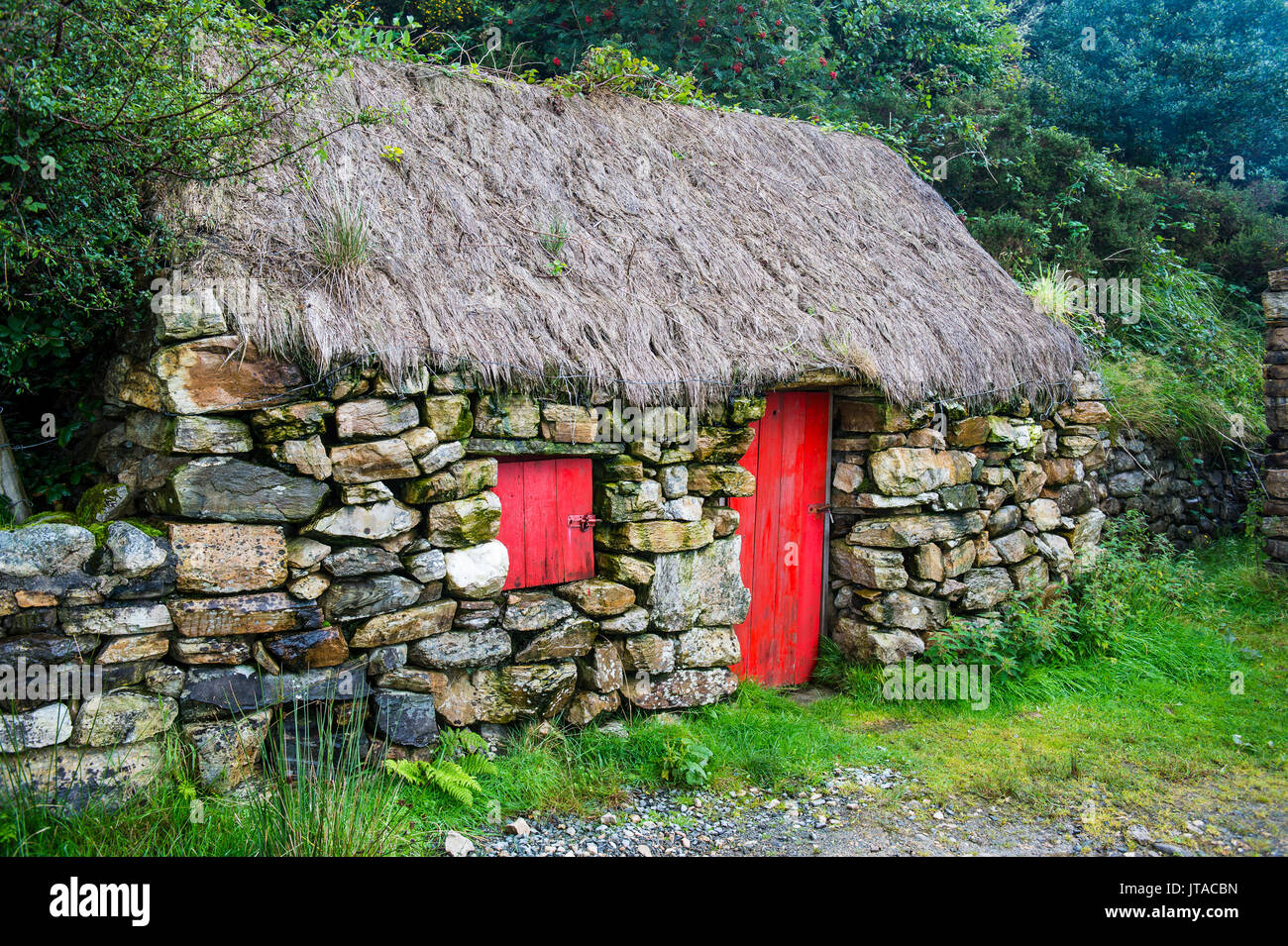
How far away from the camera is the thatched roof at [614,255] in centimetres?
424

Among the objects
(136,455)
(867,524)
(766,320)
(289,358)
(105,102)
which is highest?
(105,102)

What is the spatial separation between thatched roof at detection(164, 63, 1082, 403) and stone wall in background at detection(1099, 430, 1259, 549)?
2107 millimetres

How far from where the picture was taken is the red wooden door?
19.1 ft

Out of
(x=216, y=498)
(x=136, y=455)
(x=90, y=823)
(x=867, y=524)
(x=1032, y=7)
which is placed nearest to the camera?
(x=90, y=823)

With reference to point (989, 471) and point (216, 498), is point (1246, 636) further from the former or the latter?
point (216, 498)

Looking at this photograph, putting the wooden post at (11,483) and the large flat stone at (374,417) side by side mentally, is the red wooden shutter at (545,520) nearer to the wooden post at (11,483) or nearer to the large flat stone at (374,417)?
the large flat stone at (374,417)

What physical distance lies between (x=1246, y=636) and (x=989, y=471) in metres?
2.67

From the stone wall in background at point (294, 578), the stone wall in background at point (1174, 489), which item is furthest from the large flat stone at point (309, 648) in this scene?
the stone wall in background at point (1174, 489)

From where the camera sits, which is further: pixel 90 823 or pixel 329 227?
pixel 329 227

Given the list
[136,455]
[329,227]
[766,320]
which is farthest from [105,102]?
[766,320]

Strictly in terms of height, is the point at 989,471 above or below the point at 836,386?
below

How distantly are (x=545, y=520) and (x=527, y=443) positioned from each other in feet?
1.68

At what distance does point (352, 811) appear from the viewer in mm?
3463

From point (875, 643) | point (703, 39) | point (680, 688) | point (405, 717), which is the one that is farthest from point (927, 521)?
point (703, 39)
